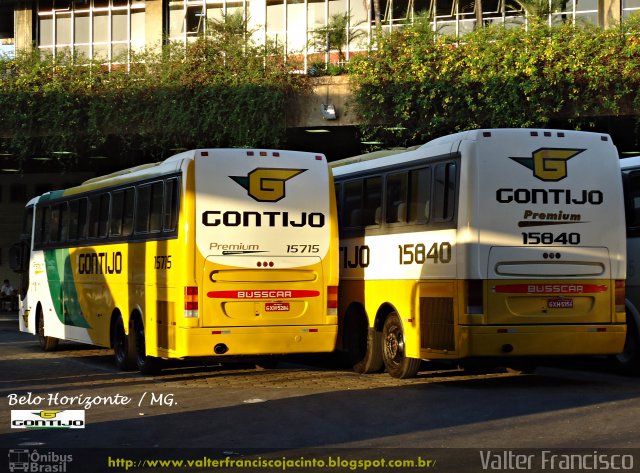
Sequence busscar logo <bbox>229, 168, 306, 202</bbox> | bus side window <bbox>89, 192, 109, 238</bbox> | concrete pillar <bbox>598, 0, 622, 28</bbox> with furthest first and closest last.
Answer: concrete pillar <bbox>598, 0, 622, 28</bbox> < bus side window <bbox>89, 192, 109, 238</bbox> < busscar logo <bbox>229, 168, 306, 202</bbox>

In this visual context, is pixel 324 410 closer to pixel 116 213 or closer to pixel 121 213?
pixel 121 213

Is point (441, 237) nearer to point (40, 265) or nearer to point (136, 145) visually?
point (40, 265)

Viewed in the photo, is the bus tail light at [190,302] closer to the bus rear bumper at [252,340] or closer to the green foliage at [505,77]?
the bus rear bumper at [252,340]

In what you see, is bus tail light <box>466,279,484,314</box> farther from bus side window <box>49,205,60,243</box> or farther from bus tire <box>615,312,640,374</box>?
bus side window <box>49,205,60,243</box>

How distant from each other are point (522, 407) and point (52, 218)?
41.6 ft

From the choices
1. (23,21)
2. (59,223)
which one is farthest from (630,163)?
(23,21)

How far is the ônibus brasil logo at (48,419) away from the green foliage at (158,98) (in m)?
18.5

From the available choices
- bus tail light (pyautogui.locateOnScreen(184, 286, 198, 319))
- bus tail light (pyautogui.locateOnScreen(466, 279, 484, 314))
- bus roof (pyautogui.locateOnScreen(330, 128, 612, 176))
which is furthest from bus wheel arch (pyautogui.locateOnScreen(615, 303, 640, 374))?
bus tail light (pyautogui.locateOnScreen(184, 286, 198, 319))

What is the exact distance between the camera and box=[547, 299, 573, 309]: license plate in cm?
1591

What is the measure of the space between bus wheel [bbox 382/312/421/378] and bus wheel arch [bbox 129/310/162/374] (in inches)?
132

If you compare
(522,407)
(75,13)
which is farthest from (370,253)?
(75,13)

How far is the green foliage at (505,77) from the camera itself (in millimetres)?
28562

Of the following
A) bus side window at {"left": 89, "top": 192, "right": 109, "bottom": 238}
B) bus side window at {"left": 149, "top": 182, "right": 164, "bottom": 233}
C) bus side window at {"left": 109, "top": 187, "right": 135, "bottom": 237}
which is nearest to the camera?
bus side window at {"left": 149, "top": 182, "right": 164, "bottom": 233}

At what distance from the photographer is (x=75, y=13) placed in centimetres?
4388
